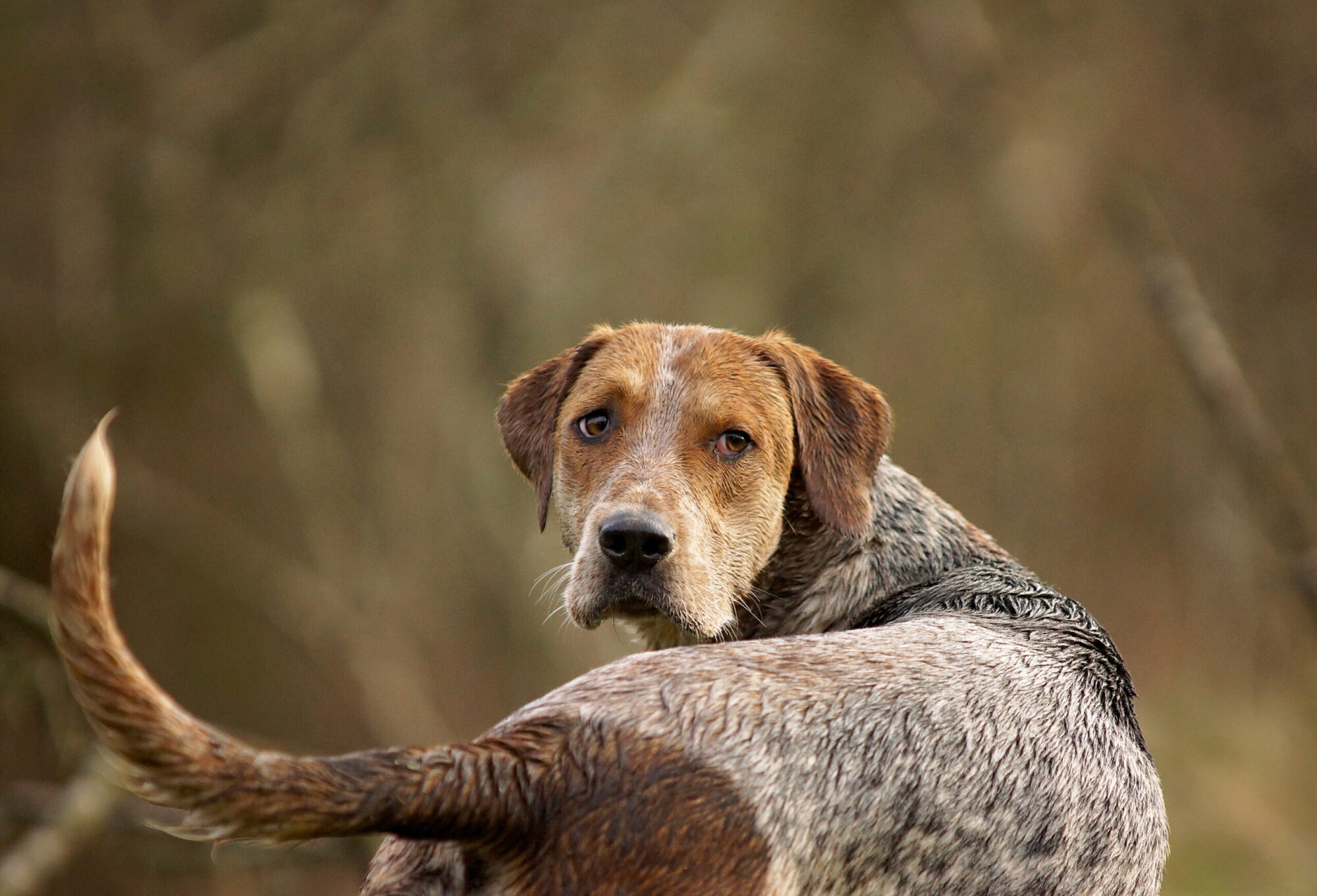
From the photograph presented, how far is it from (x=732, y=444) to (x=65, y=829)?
187 inches

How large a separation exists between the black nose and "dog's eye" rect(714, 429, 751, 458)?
18.6 inches

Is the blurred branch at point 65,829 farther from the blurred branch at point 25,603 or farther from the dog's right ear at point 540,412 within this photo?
the dog's right ear at point 540,412

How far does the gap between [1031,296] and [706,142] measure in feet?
13.6

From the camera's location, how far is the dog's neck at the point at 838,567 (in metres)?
4.70

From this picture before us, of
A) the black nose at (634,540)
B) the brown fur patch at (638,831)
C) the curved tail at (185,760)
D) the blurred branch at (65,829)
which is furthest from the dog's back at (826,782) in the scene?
the blurred branch at (65,829)

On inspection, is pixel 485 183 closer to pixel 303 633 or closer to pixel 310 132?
pixel 310 132

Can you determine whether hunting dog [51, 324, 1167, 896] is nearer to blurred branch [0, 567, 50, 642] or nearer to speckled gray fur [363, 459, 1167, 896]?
speckled gray fur [363, 459, 1167, 896]

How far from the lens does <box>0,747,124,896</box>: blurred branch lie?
22.8 feet

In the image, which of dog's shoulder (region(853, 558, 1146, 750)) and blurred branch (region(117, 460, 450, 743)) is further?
blurred branch (region(117, 460, 450, 743))

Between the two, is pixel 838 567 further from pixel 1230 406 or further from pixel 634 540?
pixel 1230 406

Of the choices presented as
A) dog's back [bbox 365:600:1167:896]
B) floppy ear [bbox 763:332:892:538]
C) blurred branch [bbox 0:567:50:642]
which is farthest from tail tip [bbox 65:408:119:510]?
blurred branch [bbox 0:567:50:642]

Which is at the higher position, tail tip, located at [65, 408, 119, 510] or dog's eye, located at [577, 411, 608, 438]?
dog's eye, located at [577, 411, 608, 438]

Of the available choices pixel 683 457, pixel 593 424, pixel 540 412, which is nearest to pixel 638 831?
pixel 683 457

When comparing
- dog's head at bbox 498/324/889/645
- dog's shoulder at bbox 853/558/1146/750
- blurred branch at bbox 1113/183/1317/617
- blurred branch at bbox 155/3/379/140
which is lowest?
dog's shoulder at bbox 853/558/1146/750
